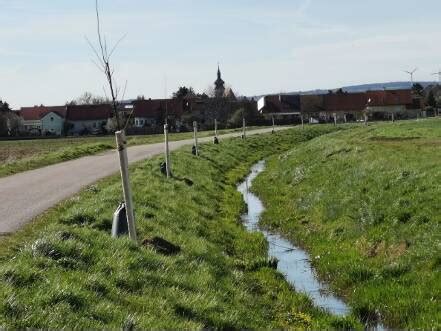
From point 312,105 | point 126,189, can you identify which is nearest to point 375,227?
point 126,189

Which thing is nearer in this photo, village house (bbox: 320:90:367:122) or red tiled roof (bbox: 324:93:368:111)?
village house (bbox: 320:90:367:122)

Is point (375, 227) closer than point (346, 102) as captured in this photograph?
Yes

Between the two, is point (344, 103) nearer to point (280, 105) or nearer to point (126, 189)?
point (280, 105)

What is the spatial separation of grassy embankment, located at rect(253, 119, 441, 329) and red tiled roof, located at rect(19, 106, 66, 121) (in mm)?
115622

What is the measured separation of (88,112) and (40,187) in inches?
4389

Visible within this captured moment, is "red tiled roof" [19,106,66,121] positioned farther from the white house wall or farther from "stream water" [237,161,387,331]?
"stream water" [237,161,387,331]

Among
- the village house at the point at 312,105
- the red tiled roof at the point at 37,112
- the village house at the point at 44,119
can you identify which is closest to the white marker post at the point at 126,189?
the village house at the point at 312,105

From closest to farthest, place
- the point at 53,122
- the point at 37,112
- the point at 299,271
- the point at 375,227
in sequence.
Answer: the point at 299,271 < the point at 375,227 < the point at 53,122 < the point at 37,112

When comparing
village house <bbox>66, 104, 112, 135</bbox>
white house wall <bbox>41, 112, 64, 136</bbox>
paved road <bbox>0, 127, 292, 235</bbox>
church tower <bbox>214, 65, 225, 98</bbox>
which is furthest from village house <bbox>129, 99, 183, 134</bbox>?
paved road <bbox>0, 127, 292, 235</bbox>

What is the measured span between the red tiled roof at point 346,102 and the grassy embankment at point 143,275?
109570mm

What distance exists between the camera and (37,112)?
137750 mm

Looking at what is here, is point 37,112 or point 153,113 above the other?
point 37,112

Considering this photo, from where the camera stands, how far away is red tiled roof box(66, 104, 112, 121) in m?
125

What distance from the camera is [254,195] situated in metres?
23.3
